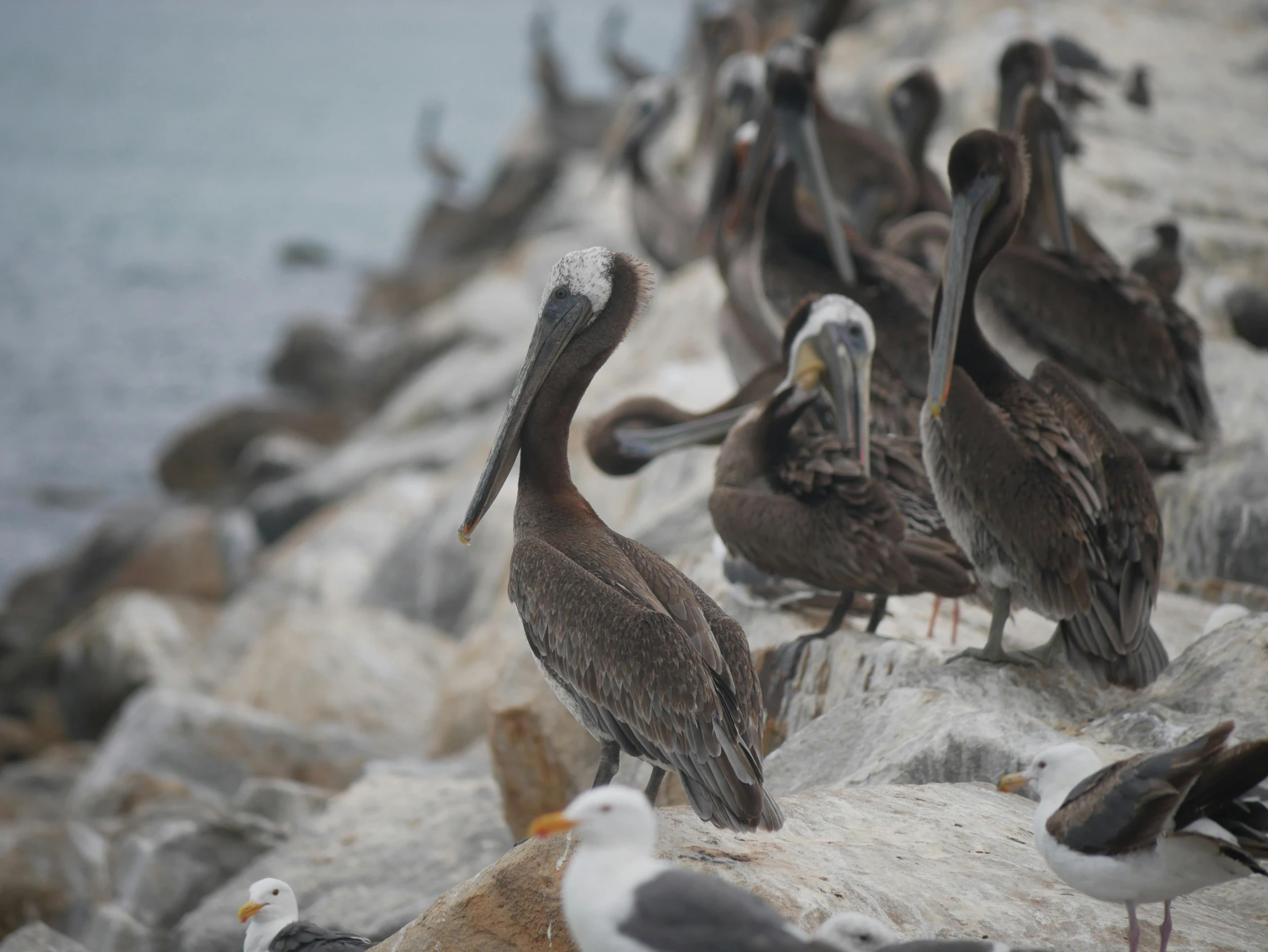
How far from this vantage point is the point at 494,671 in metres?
7.83

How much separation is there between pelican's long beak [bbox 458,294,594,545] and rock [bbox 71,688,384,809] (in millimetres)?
4158

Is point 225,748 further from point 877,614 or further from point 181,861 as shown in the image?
point 877,614

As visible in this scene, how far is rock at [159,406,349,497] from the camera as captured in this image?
17.8m

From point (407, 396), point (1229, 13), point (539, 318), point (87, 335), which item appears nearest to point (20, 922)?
point (539, 318)

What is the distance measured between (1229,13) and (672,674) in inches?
780

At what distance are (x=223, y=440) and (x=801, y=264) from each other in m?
12.5

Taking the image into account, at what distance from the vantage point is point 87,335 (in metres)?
26.3

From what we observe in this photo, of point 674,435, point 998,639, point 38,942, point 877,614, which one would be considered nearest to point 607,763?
point 998,639

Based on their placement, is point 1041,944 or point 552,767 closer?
point 1041,944

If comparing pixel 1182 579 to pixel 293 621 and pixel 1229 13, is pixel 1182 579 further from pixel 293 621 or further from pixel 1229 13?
pixel 1229 13

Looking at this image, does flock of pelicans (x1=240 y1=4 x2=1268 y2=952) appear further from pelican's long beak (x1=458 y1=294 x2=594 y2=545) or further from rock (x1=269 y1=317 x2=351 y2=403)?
rock (x1=269 y1=317 x2=351 y2=403)

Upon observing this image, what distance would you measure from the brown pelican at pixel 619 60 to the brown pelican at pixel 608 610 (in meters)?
19.7

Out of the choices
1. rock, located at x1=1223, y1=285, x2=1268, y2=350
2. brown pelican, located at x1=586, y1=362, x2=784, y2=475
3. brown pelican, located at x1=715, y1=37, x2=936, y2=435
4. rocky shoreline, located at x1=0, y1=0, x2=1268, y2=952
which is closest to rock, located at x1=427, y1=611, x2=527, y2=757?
rocky shoreline, located at x1=0, y1=0, x2=1268, y2=952

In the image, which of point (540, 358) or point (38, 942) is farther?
point (38, 942)
